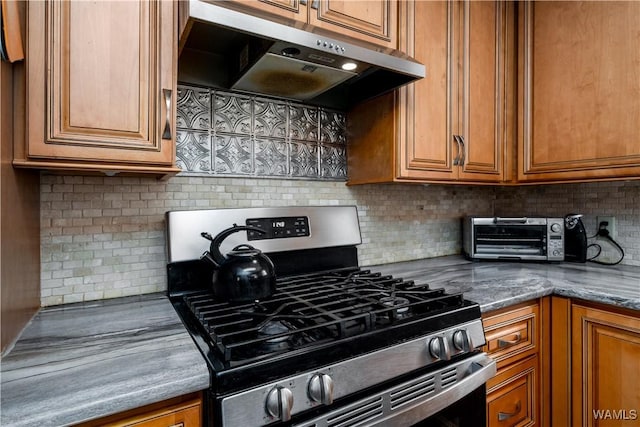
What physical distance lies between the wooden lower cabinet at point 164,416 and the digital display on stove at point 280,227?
710 mm

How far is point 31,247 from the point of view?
1.00 meters

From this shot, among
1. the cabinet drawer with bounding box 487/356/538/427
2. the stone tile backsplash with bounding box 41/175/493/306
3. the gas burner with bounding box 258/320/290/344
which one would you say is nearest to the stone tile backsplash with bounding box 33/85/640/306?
the stone tile backsplash with bounding box 41/175/493/306

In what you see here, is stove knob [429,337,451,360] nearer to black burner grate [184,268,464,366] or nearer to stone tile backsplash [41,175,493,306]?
black burner grate [184,268,464,366]

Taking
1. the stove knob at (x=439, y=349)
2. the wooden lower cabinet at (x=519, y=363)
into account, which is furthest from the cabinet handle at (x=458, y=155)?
the stove knob at (x=439, y=349)

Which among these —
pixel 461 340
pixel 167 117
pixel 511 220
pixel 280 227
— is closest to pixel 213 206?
pixel 280 227

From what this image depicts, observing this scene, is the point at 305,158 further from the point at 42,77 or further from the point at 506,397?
the point at 506,397

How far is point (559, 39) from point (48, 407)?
87.4 inches

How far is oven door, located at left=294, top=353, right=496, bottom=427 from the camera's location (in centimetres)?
80

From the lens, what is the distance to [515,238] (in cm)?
183

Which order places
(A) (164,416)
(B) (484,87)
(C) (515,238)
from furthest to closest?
(C) (515,238)
(B) (484,87)
(A) (164,416)

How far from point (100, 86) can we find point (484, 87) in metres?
1.62

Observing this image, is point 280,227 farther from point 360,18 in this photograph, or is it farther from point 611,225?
point 611,225

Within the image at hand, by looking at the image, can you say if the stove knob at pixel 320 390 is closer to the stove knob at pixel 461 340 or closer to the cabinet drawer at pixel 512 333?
the stove knob at pixel 461 340

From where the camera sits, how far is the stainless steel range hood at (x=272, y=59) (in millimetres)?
958
